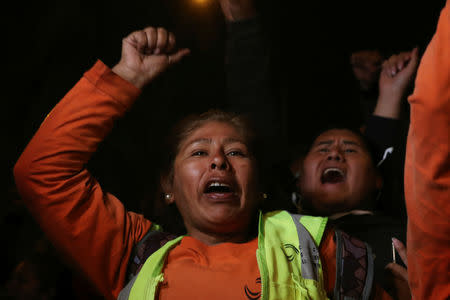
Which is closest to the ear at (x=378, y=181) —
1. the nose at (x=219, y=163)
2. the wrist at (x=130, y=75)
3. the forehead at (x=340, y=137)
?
the forehead at (x=340, y=137)

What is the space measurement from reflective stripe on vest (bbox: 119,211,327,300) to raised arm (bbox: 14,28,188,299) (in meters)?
0.14

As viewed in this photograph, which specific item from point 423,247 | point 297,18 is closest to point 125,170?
point 297,18

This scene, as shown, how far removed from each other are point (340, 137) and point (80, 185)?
1.26 meters

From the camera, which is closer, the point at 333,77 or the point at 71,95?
the point at 71,95

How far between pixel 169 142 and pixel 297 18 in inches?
56.6

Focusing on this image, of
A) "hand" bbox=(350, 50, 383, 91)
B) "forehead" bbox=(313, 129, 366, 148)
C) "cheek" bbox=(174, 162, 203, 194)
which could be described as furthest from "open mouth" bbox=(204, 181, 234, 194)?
"hand" bbox=(350, 50, 383, 91)

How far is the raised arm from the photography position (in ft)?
4.11

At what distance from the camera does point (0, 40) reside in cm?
214

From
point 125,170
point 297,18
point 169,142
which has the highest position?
point 297,18

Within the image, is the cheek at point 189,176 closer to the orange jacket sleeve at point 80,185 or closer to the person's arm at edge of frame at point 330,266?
the orange jacket sleeve at point 80,185

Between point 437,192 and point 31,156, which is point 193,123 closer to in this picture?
point 31,156

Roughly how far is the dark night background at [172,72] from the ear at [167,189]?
33 centimetres

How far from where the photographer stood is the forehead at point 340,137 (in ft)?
6.60

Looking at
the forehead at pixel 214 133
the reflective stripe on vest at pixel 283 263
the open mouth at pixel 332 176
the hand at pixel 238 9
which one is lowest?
the open mouth at pixel 332 176
